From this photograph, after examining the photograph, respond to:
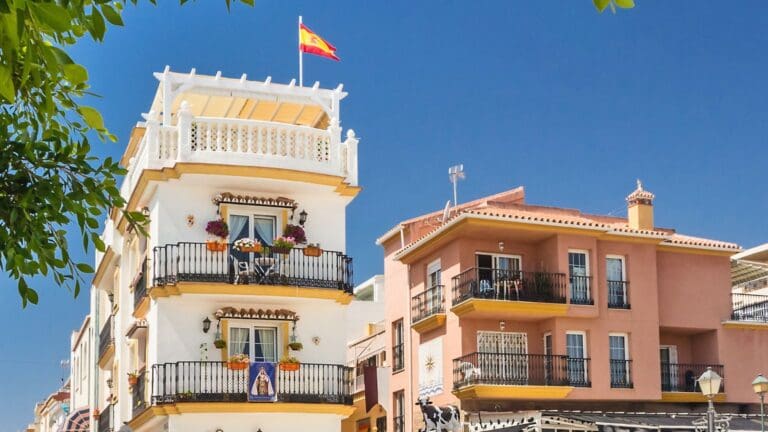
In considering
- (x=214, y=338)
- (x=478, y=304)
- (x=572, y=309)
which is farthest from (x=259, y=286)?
(x=572, y=309)

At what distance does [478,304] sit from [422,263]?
550cm

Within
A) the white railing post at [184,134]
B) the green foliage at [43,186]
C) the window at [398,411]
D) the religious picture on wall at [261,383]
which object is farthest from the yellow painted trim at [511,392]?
the green foliage at [43,186]

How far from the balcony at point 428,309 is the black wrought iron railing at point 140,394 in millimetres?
11730

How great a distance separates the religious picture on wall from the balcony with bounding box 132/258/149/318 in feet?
10.9

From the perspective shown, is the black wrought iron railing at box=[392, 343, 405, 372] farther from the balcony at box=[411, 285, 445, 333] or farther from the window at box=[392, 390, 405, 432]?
the balcony at box=[411, 285, 445, 333]

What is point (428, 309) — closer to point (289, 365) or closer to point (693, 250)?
point (693, 250)

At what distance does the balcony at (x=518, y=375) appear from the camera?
3625 centimetres

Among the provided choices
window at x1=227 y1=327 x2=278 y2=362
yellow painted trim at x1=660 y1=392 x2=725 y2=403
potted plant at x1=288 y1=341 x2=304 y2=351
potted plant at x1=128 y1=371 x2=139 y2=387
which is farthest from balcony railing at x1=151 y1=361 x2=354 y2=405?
yellow painted trim at x1=660 y1=392 x2=725 y2=403

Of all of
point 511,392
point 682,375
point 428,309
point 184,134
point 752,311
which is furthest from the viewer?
point 752,311

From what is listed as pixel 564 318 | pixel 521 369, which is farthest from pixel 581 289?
pixel 521 369

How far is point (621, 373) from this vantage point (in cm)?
3831

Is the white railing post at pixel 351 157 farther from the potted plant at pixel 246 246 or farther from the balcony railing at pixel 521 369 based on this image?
the balcony railing at pixel 521 369

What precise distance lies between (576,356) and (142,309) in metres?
14.9

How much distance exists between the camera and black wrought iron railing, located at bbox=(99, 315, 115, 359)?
120ft
